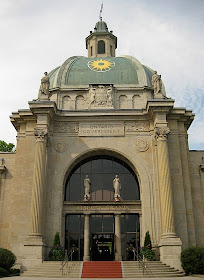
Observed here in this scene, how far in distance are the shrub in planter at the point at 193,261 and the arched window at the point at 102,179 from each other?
7.63 meters


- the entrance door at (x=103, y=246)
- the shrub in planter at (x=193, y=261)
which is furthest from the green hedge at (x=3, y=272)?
the shrub in planter at (x=193, y=261)

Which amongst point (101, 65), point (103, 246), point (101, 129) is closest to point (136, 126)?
point (101, 129)

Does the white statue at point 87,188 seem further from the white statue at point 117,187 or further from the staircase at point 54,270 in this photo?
the staircase at point 54,270

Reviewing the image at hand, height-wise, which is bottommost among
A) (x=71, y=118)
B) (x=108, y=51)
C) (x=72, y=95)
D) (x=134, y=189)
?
(x=134, y=189)

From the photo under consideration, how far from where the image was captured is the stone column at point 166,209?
2519 cm

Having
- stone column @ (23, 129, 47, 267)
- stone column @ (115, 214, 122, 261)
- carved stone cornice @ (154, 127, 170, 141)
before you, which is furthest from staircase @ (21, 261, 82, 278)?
carved stone cornice @ (154, 127, 170, 141)

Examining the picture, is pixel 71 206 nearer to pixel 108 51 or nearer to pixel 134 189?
pixel 134 189

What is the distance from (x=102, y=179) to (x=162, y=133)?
6903 millimetres

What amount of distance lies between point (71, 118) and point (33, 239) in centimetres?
1139

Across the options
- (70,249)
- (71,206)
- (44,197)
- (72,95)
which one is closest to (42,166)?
(44,197)

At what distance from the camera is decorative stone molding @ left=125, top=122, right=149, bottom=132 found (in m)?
31.4

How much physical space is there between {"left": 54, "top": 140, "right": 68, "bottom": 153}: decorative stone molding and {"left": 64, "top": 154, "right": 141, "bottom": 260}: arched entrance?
2.44m

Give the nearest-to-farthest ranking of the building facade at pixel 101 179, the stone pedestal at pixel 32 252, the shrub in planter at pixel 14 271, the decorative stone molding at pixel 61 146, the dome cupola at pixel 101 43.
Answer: the shrub in planter at pixel 14 271 → the stone pedestal at pixel 32 252 → the building facade at pixel 101 179 → the decorative stone molding at pixel 61 146 → the dome cupola at pixel 101 43

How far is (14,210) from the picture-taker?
28.9 meters
